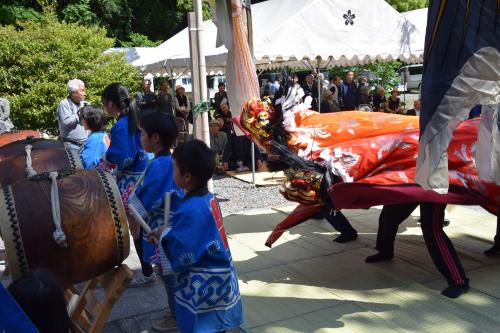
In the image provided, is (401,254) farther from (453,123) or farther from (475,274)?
(453,123)

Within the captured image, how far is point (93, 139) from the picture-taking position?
3.91 meters

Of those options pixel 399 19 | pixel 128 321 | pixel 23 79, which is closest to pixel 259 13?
pixel 399 19

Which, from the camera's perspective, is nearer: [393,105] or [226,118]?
[226,118]

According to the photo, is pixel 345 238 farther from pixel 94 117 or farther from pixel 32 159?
pixel 32 159

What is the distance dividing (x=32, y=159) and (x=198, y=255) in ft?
5.10

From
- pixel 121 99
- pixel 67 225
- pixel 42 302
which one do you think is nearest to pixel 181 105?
pixel 121 99

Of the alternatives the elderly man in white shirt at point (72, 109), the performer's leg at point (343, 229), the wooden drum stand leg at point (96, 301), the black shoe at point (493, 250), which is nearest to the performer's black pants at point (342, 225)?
the performer's leg at point (343, 229)

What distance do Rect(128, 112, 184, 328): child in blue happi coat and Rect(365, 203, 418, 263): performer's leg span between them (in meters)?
1.72

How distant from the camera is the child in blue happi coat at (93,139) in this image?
3838 mm

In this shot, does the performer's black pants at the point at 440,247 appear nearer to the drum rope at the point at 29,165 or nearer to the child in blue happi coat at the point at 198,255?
the child in blue happi coat at the point at 198,255

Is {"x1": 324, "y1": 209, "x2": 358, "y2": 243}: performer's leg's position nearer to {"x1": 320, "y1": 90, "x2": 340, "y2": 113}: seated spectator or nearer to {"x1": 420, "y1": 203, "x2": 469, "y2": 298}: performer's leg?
{"x1": 420, "y1": 203, "x2": 469, "y2": 298}: performer's leg

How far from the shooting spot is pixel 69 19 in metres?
16.8

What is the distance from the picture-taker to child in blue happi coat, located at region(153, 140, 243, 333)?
209 cm

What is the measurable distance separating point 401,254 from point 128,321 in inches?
85.4
